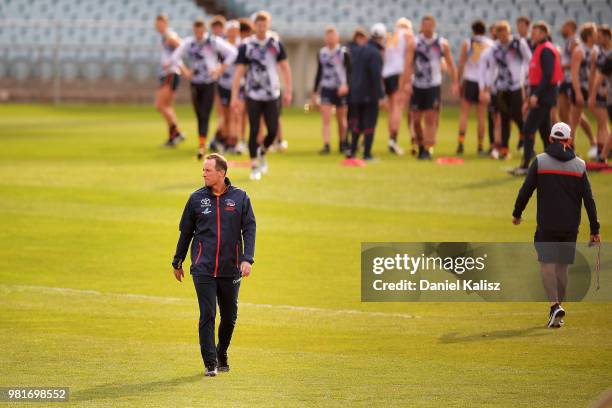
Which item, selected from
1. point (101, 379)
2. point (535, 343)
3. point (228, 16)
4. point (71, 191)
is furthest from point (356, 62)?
point (228, 16)

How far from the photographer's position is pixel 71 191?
19.8m

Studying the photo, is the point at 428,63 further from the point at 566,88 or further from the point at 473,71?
the point at 566,88

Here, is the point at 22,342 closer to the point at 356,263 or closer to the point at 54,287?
the point at 54,287

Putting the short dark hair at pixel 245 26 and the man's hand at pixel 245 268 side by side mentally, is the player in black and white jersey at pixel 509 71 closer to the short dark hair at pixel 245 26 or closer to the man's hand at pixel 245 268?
the short dark hair at pixel 245 26

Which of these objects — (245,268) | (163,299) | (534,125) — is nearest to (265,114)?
(534,125)

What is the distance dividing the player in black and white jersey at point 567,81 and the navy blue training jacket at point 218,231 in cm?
1515

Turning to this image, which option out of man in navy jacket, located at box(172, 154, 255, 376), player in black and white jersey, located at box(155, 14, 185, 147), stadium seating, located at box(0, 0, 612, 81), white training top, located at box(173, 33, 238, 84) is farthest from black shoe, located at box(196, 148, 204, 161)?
stadium seating, located at box(0, 0, 612, 81)

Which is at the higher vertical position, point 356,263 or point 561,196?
point 561,196

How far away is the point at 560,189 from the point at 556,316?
1.12 m

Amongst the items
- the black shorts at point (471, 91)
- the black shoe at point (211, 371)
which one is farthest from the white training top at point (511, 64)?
the black shoe at point (211, 371)

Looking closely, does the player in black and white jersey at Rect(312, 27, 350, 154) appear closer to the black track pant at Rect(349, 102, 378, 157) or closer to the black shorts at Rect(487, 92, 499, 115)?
the black track pant at Rect(349, 102, 378, 157)

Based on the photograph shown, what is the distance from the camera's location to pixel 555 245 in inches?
457

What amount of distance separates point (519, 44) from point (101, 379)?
49.6 ft

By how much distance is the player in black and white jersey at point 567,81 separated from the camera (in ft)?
78.7
